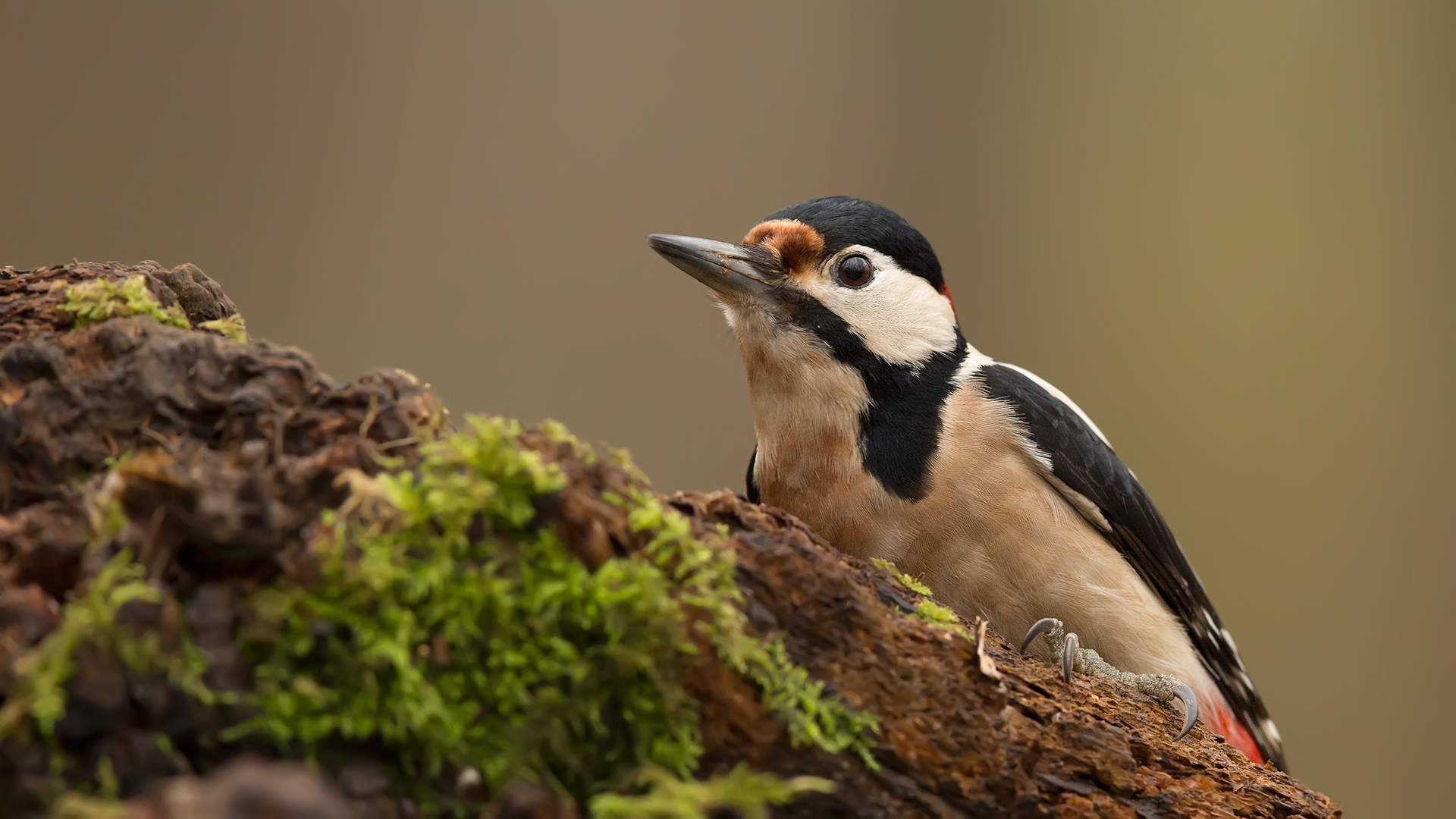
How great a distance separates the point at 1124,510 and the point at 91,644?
1354mm

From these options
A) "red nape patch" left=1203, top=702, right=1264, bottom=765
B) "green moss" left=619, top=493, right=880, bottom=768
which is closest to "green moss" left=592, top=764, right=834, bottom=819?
"green moss" left=619, top=493, right=880, bottom=768

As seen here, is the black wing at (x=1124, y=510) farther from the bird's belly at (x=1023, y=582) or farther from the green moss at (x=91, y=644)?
the green moss at (x=91, y=644)

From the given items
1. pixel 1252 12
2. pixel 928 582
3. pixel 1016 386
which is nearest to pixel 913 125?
pixel 1252 12

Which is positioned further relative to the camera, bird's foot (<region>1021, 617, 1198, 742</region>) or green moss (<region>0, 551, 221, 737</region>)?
bird's foot (<region>1021, 617, 1198, 742</region>)

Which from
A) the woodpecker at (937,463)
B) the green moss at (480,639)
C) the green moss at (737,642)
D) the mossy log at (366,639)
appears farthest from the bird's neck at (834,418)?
the green moss at (480,639)

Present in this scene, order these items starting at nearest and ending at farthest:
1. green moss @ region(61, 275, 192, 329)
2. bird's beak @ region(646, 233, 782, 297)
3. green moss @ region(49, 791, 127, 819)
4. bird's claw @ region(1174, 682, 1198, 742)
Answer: green moss @ region(49, 791, 127, 819), green moss @ region(61, 275, 192, 329), bird's claw @ region(1174, 682, 1198, 742), bird's beak @ region(646, 233, 782, 297)

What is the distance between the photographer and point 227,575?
568 millimetres

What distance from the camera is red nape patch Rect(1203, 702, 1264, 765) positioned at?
1522mm

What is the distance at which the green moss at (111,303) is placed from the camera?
0.88 meters

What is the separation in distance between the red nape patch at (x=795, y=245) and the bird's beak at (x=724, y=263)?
14mm

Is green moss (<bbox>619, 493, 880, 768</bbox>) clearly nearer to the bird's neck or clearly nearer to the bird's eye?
the bird's neck

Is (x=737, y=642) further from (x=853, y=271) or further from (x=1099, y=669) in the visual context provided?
(x=853, y=271)

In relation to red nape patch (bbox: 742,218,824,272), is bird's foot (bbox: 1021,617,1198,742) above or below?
below

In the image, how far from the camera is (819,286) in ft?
4.93
